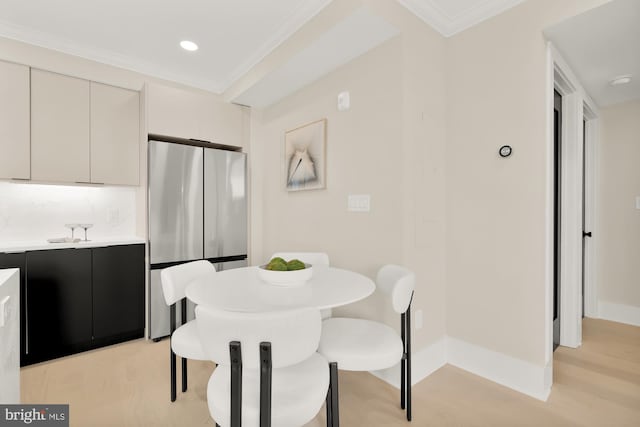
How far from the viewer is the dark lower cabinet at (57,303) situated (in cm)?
236

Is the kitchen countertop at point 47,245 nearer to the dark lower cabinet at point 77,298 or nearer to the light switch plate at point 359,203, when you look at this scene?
the dark lower cabinet at point 77,298

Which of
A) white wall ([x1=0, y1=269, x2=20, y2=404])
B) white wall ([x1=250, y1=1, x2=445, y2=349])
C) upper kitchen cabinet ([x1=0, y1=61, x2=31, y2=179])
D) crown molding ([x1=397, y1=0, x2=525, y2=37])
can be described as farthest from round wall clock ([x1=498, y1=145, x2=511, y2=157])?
upper kitchen cabinet ([x1=0, y1=61, x2=31, y2=179])

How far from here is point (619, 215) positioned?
3.22 metres

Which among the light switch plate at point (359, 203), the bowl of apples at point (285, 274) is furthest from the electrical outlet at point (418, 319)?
the bowl of apples at point (285, 274)

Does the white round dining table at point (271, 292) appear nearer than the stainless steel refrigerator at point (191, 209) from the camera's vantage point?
Yes

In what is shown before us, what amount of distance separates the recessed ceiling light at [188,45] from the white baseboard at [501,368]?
3294 mm

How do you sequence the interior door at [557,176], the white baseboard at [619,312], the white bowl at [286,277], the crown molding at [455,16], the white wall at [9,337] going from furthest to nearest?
1. the white baseboard at [619,312]
2. the interior door at [557,176]
3. the crown molding at [455,16]
4. the white bowl at [286,277]
5. the white wall at [9,337]

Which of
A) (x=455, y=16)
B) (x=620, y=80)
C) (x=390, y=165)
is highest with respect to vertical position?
(x=455, y=16)

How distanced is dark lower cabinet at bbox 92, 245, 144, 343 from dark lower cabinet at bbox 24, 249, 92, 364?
0.06 m

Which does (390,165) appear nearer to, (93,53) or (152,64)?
(152,64)

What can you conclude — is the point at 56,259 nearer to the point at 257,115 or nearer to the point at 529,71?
the point at 257,115

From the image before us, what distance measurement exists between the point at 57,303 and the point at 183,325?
4.51 ft

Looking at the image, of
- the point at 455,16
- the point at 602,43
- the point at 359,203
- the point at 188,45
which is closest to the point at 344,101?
the point at 359,203

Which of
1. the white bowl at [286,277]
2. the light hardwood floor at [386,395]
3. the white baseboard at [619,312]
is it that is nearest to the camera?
the white bowl at [286,277]
